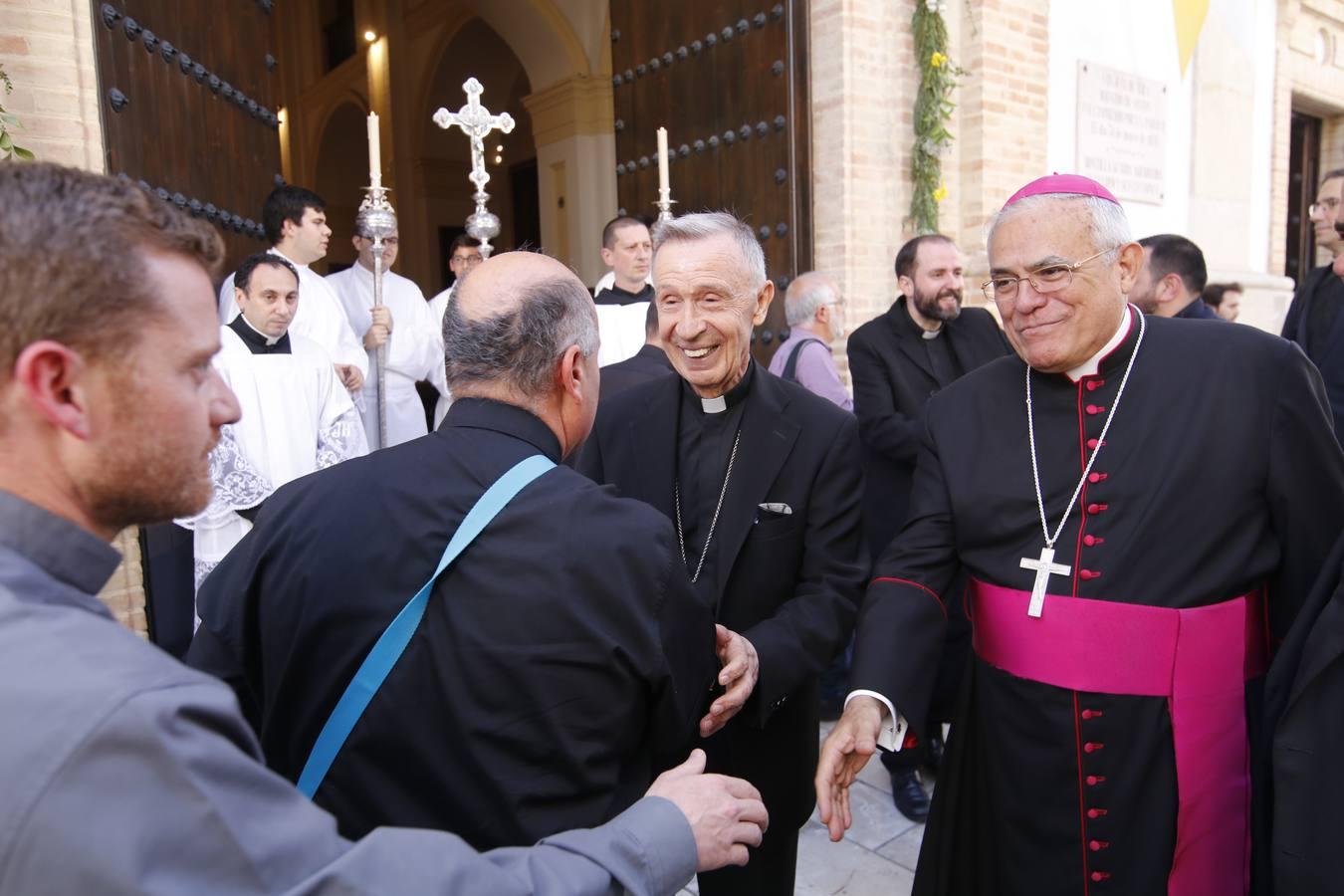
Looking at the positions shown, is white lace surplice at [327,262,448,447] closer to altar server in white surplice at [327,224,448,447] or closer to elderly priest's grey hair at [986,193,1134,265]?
altar server in white surplice at [327,224,448,447]

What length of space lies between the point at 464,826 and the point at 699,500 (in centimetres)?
122

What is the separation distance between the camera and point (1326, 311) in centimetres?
457

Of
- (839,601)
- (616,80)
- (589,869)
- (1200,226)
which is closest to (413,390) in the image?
(616,80)

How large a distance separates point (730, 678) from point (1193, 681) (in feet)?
3.11

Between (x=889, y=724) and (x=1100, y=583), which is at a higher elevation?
(x=1100, y=583)

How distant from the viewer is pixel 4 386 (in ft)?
2.76

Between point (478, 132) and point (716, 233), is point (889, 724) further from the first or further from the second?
point (478, 132)

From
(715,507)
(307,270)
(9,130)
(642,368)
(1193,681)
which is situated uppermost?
(9,130)

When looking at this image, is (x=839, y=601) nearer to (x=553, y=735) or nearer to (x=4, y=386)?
(x=553, y=735)

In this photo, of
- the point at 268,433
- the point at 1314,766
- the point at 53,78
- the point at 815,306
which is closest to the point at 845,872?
the point at 1314,766

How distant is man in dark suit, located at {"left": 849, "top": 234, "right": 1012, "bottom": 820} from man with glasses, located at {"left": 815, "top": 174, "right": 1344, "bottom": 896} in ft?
6.05

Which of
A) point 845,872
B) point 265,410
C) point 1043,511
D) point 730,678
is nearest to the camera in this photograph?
point 730,678

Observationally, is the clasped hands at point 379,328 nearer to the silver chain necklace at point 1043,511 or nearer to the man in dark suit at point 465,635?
the man in dark suit at point 465,635

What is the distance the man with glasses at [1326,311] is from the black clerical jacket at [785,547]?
282 cm
